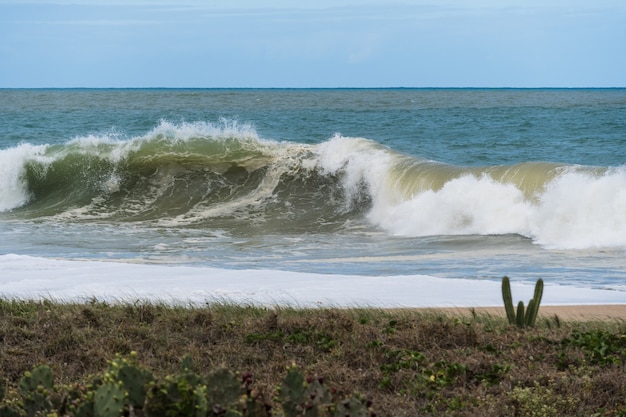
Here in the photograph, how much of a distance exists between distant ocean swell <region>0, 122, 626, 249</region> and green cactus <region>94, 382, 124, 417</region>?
12.1m

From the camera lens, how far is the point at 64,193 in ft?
76.4

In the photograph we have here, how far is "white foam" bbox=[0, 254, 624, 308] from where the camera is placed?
9.12 metres

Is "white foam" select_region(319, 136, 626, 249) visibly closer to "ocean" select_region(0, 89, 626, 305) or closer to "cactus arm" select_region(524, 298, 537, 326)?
"ocean" select_region(0, 89, 626, 305)

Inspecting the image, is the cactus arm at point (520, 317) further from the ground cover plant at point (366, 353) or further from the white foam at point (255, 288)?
the white foam at point (255, 288)

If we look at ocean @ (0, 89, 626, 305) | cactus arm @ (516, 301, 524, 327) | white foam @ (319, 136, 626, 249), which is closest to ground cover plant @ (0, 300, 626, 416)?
cactus arm @ (516, 301, 524, 327)

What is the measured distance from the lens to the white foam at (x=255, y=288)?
359 inches

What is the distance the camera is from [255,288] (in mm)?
9984

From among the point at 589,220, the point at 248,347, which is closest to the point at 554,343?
the point at 248,347

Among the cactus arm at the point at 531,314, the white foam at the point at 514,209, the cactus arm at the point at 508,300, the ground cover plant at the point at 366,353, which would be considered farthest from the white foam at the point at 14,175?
the cactus arm at the point at 531,314

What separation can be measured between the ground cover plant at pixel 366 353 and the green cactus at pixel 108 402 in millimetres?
1587

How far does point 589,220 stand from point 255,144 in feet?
38.0

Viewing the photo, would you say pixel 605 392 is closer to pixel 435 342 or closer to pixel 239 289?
pixel 435 342

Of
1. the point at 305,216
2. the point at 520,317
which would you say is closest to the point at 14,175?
the point at 305,216

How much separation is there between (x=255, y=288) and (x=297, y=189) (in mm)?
12385
